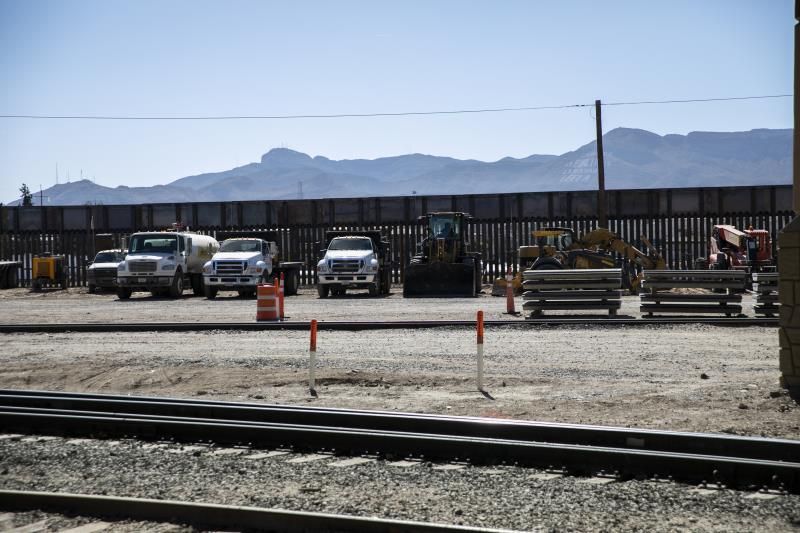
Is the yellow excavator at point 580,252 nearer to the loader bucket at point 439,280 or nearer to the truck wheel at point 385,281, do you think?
the loader bucket at point 439,280

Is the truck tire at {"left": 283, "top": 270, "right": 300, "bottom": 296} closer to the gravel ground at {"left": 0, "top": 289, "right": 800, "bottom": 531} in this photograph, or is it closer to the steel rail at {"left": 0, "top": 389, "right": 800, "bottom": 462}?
the gravel ground at {"left": 0, "top": 289, "right": 800, "bottom": 531}

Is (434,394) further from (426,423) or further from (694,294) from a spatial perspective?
(694,294)

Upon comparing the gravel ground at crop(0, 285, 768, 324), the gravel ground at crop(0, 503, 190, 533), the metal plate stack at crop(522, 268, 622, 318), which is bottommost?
the gravel ground at crop(0, 503, 190, 533)

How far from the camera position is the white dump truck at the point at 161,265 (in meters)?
35.2

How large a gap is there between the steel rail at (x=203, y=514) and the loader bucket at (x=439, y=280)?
26.4m

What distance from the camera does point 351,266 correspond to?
35.0 meters

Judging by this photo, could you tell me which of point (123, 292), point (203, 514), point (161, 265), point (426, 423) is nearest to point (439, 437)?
point (426, 423)

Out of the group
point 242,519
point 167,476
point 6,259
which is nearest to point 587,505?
point 242,519

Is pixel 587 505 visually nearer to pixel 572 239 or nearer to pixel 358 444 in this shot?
pixel 358 444

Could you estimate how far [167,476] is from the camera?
7832 mm

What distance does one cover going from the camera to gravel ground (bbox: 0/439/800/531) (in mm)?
6402

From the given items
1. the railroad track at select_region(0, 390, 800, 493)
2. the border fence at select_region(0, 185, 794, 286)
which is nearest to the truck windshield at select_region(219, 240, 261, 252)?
the border fence at select_region(0, 185, 794, 286)

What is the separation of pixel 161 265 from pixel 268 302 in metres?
13.9

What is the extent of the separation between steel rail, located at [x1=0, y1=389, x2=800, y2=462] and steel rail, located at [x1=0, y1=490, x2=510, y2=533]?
9.48 feet
